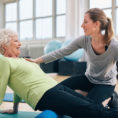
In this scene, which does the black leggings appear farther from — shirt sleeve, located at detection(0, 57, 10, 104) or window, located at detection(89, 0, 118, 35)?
window, located at detection(89, 0, 118, 35)

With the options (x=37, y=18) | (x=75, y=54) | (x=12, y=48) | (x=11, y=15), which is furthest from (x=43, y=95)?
(x=11, y=15)

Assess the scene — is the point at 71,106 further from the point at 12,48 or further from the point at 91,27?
the point at 91,27

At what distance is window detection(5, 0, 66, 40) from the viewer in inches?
256

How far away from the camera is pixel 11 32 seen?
170 cm

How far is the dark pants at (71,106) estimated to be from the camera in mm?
1577

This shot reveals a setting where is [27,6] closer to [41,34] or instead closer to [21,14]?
[21,14]

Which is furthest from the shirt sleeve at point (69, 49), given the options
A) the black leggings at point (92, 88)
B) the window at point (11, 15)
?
the window at point (11, 15)

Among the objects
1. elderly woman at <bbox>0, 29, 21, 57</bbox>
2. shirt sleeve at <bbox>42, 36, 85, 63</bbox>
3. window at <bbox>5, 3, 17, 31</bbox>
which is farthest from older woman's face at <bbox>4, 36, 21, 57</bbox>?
window at <bbox>5, 3, 17, 31</bbox>

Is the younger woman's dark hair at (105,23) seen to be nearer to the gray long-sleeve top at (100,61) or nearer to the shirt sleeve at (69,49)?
the gray long-sleeve top at (100,61)

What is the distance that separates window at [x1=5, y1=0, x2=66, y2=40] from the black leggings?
14.0 ft

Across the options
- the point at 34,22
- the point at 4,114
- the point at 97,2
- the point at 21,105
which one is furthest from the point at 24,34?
the point at 4,114

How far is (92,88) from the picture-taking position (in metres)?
2.11

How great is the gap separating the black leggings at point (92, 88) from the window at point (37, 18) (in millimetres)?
4282

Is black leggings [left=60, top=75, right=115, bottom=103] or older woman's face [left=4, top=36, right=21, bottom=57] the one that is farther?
black leggings [left=60, top=75, right=115, bottom=103]
